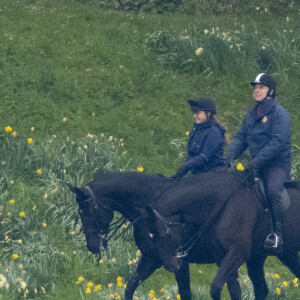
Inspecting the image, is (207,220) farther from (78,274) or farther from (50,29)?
(50,29)

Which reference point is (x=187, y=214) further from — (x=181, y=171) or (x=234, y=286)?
(x=234, y=286)

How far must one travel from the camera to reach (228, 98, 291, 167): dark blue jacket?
7.05 metres

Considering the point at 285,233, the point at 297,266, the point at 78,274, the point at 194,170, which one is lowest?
the point at 78,274

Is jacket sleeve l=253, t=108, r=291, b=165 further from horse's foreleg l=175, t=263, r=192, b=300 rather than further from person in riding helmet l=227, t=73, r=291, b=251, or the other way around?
horse's foreleg l=175, t=263, r=192, b=300

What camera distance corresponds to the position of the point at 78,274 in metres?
8.78

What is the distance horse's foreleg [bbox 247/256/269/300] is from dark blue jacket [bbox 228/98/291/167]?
128 centimetres

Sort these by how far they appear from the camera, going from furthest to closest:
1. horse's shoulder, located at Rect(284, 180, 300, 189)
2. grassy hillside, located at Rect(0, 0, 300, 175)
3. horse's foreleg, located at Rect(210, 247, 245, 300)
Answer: grassy hillside, located at Rect(0, 0, 300, 175), horse's shoulder, located at Rect(284, 180, 300, 189), horse's foreleg, located at Rect(210, 247, 245, 300)

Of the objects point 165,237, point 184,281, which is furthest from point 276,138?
point 184,281

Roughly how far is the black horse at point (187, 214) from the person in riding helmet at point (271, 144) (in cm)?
17

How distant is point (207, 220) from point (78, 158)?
4.26 metres

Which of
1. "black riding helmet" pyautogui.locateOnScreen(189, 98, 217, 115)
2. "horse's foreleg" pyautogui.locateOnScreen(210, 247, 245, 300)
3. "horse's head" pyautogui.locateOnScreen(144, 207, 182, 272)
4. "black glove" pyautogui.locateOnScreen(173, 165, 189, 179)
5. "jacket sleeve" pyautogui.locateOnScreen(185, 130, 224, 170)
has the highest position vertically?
"black riding helmet" pyautogui.locateOnScreen(189, 98, 217, 115)

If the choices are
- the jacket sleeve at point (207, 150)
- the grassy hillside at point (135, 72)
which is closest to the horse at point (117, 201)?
the jacket sleeve at point (207, 150)

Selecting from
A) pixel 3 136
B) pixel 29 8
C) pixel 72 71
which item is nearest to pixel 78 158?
pixel 3 136

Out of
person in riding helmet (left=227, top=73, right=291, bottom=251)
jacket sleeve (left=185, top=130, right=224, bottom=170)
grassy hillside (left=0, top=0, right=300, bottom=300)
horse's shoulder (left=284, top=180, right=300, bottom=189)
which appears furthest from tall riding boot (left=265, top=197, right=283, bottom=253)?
grassy hillside (left=0, top=0, right=300, bottom=300)
